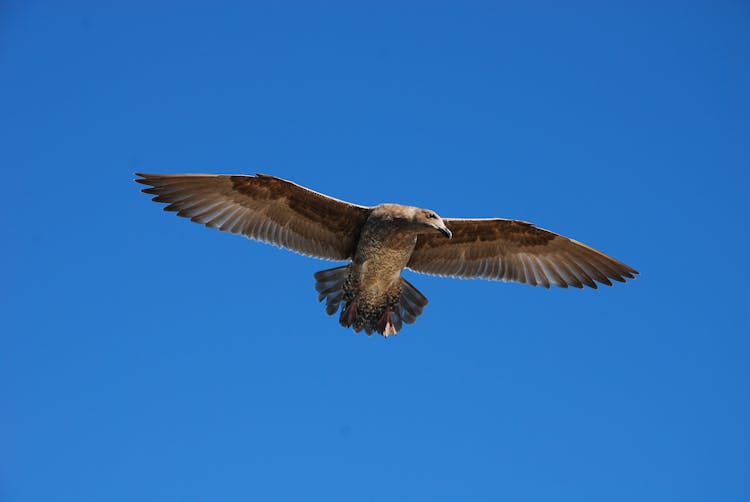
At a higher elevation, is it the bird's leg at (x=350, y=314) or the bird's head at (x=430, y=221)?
the bird's head at (x=430, y=221)

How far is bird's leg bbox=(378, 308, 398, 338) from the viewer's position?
10602 mm

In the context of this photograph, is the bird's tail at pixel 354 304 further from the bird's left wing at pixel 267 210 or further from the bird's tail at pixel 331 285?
the bird's left wing at pixel 267 210

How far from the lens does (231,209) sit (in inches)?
413

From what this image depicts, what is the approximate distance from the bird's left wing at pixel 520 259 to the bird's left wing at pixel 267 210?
1.12m

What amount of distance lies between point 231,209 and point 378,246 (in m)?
1.88

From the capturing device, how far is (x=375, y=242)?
393 inches

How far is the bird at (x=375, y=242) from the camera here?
10133 mm

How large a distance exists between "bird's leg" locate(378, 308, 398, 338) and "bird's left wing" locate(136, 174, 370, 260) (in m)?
0.85

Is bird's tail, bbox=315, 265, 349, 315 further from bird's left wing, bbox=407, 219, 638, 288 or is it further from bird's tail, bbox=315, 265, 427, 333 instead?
bird's left wing, bbox=407, 219, 638, 288

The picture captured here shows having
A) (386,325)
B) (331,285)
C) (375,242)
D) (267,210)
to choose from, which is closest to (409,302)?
(386,325)

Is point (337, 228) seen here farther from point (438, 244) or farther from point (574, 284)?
point (574, 284)

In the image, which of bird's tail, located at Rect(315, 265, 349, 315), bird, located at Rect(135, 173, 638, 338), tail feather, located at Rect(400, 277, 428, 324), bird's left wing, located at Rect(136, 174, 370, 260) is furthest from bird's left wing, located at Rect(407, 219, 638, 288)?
bird's left wing, located at Rect(136, 174, 370, 260)

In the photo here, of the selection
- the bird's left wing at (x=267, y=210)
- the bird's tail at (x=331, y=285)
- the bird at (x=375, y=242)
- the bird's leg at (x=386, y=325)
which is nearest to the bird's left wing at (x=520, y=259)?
the bird at (x=375, y=242)

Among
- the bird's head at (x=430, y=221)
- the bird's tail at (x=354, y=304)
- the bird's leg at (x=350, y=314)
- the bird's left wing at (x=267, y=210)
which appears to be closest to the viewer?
the bird's head at (x=430, y=221)
